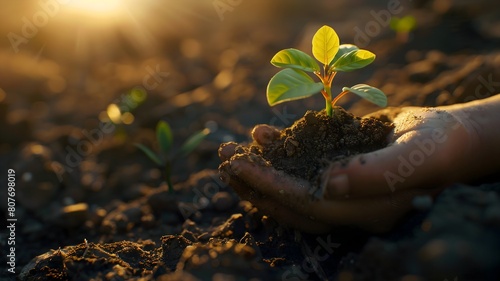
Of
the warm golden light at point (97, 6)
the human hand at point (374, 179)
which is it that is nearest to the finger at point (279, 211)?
the human hand at point (374, 179)

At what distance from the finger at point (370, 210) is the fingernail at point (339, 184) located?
9 centimetres

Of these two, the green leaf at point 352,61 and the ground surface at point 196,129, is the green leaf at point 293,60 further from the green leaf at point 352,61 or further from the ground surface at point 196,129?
the ground surface at point 196,129

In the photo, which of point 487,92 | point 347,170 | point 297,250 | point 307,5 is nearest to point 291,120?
point 487,92

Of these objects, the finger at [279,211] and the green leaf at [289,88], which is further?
the finger at [279,211]

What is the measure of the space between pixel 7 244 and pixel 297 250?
5.59ft

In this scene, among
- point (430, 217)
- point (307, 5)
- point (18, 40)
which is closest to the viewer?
point (430, 217)

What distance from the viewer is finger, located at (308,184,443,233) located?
161cm

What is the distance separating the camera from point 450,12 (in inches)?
177

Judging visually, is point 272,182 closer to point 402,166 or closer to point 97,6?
point 402,166

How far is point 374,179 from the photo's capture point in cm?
154

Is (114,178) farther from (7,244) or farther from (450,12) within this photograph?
(450,12)

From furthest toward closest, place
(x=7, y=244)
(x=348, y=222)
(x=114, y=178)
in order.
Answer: (x=114, y=178) → (x=7, y=244) → (x=348, y=222)

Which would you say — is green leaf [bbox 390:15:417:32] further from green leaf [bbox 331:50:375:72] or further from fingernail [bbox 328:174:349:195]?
fingernail [bbox 328:174:349:195]

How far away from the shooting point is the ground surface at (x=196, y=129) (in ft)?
4.87
